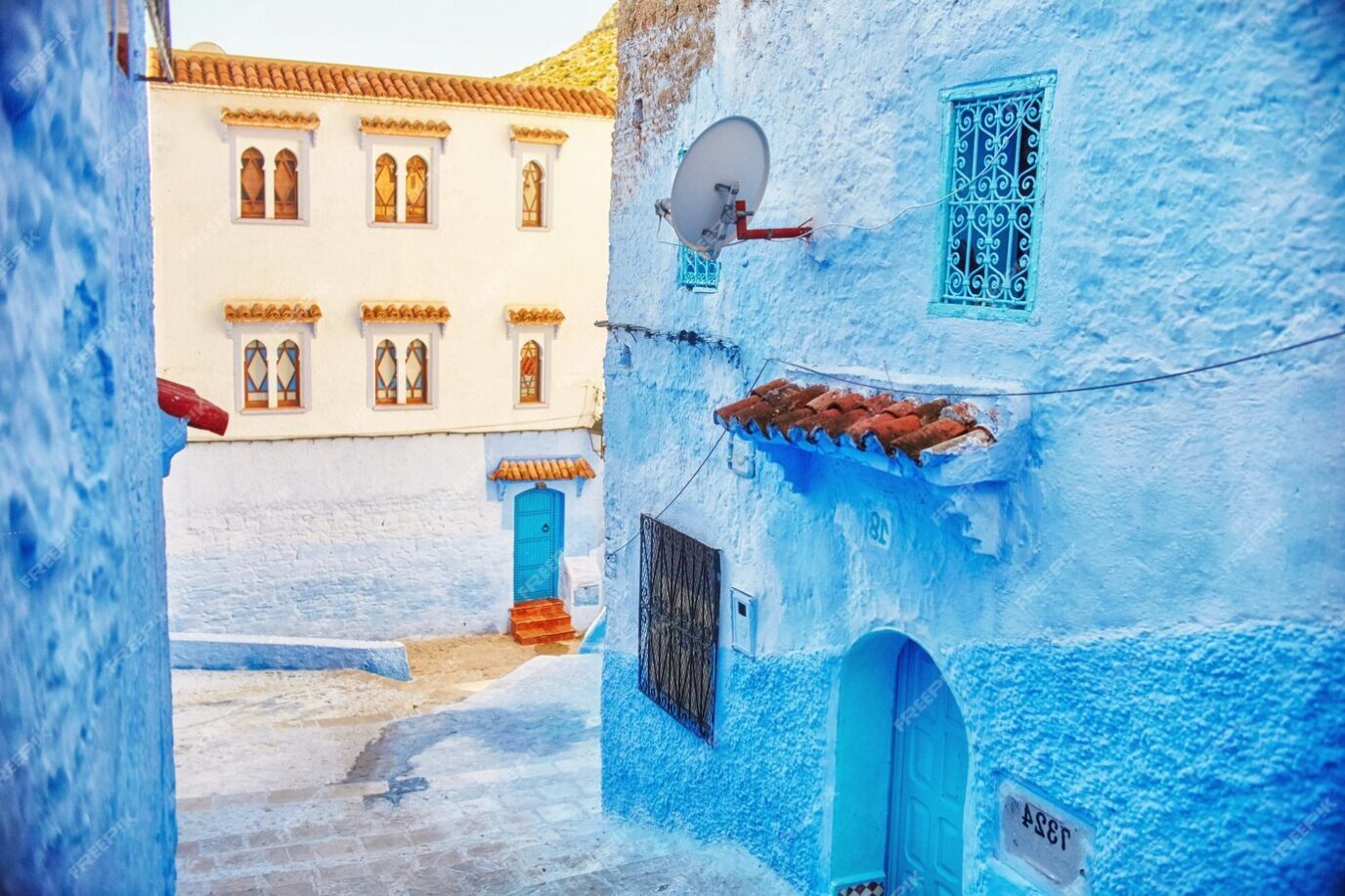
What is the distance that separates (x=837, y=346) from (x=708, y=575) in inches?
86.9

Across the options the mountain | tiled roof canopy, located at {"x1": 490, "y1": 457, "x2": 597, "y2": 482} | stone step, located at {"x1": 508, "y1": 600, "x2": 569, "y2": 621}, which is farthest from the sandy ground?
the mountain

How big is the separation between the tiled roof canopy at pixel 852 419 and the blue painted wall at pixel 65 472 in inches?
117

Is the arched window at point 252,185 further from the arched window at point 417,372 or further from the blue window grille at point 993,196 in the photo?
the blue window grille at point 993,196

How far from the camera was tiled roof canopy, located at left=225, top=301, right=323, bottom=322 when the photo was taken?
18.3 meters

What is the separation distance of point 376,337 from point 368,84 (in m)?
3.90

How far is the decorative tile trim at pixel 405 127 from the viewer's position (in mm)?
18578

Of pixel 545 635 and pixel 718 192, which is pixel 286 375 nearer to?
pixel 545 635

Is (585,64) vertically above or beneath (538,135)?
above

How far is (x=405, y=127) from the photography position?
1888 centimetres

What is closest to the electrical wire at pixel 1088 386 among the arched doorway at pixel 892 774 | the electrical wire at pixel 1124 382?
the electrical wire at pixel 1124 382

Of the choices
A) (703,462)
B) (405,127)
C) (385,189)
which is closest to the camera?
(703,462)

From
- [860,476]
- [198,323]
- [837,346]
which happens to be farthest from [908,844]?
[198,323]

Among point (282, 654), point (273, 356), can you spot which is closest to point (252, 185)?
point (273, 356)

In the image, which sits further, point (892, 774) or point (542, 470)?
point (542, 470)
